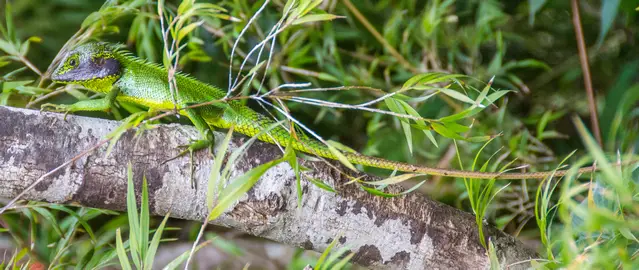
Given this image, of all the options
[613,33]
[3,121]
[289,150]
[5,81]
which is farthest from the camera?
[613,33]

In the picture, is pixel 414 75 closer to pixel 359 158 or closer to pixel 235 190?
pixel 359 158

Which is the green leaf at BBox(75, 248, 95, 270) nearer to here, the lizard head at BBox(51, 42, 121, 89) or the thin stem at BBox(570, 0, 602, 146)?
the lizard head at BBox(51, 42, 121, 89)

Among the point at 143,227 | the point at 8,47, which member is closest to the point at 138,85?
the point at 8,47

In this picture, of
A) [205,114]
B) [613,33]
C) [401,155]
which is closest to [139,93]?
[205,114]

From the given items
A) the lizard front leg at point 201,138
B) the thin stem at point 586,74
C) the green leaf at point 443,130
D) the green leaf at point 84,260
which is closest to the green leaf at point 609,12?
the thin stem at point 586,74

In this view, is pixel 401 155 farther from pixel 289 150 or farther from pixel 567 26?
pixel 289 150
